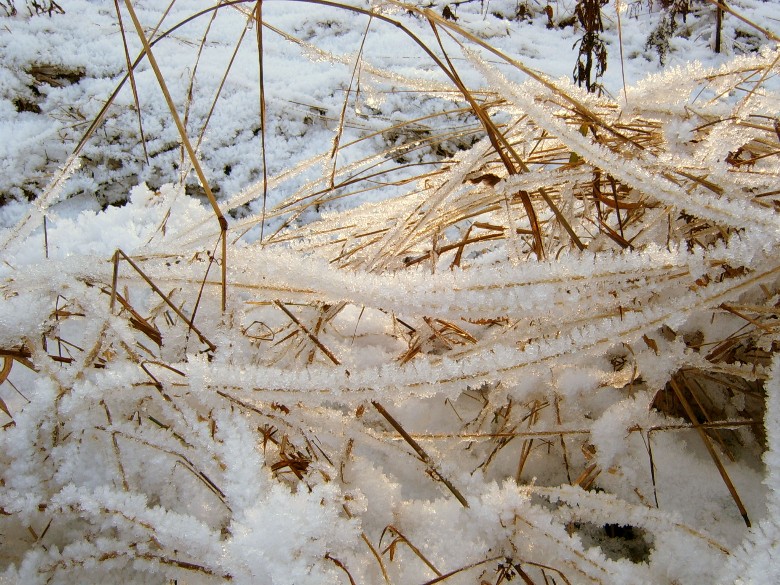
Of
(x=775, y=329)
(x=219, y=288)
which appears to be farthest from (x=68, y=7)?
(x=775, y=329)

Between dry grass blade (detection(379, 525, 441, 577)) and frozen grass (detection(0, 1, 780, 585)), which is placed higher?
frozen grass (detection(0, 1, 780, 585))

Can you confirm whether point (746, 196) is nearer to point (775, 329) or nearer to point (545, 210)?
point (775, 329)

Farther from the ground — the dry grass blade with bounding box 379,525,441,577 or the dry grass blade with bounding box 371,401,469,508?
the dry grass blade with bounding box 371,401,469,508

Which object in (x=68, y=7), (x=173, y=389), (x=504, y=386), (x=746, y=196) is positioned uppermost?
(x=68, y=7)

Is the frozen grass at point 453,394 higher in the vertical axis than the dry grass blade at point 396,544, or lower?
higher

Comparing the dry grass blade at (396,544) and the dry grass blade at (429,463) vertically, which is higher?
the dry grass blade at (429,463)

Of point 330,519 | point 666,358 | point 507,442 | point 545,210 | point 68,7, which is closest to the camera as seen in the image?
point 330,519

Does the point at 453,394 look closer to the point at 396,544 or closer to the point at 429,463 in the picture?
the point at 429,463

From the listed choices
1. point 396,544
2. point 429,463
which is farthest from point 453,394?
point 396,544
